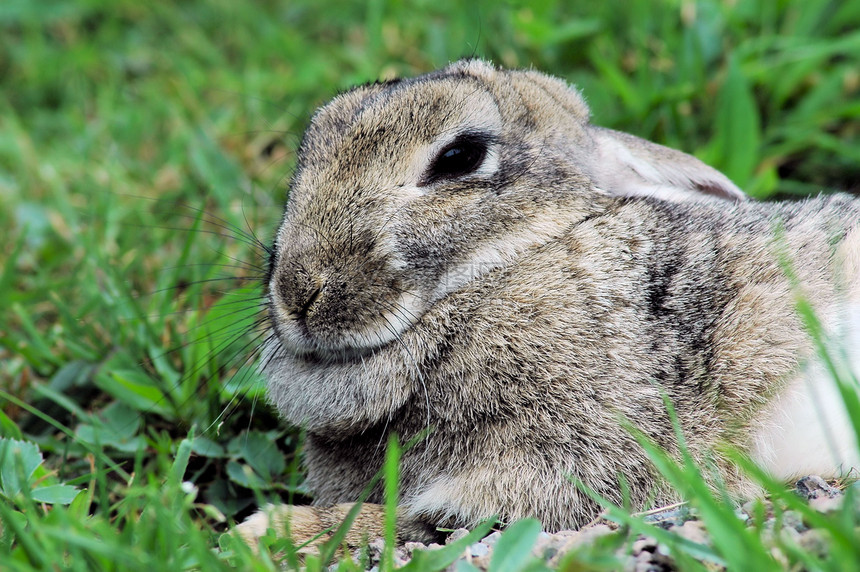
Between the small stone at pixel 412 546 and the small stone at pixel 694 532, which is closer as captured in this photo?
the small stone at pixel 694 532

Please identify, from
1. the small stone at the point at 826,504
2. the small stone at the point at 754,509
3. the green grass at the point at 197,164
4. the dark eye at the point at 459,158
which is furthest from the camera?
the green grass at the point at 197,164

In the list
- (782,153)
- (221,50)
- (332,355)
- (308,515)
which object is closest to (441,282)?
(332,355)

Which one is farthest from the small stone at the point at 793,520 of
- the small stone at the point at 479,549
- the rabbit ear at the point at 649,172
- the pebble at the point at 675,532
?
the rabbit ear at the point at 649,172

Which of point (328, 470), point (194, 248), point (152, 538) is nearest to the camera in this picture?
point (152, 538)

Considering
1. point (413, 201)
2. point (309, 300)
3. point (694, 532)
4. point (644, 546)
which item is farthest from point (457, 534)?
point (413, 201)

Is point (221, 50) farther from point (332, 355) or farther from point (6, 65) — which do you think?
point (332, 355)

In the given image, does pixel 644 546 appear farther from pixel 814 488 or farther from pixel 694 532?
pixel 814 488

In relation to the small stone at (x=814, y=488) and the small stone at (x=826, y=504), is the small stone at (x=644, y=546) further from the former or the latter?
the small stone at (x=814, y=488)

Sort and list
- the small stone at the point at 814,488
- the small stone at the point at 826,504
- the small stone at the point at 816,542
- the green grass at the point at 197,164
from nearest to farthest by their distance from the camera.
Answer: the small stone at the point at 816,542 → the small stone at the point at 826,504 → the small stone at the point at 814,488 → the green grass at the point at 197,164

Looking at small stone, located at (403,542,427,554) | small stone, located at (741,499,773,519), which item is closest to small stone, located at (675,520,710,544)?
small stone, located at (741,499,773,519)
